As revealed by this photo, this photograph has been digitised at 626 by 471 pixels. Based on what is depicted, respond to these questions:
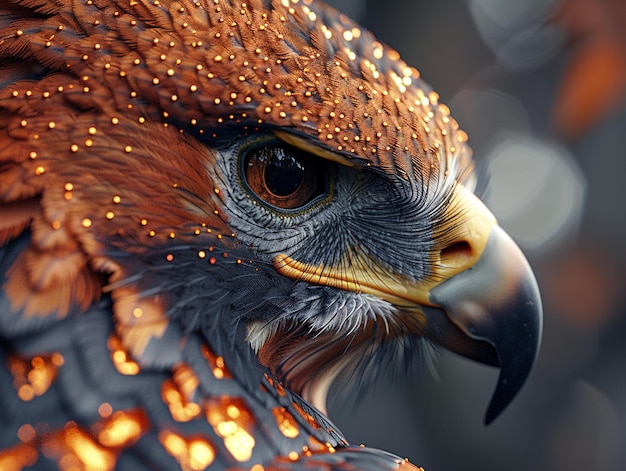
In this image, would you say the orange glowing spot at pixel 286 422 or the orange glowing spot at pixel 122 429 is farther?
the orange glowing spot at pixel 286 422

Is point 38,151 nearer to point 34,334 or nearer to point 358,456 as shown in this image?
point 34,334

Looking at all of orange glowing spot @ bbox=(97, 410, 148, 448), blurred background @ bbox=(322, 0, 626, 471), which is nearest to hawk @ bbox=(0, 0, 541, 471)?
orange glowing spot @ bbox=(97, 410, 148, 448)

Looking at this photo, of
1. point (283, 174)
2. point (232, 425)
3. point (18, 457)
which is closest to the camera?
Answer: point (18, 457)

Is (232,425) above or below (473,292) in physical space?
below

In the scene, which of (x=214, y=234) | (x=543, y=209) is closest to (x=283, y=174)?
(x=214, y=234)

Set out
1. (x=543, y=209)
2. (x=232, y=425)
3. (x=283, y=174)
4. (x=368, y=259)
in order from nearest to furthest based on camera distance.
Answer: (x=232, y=425), (x=283, y=174), (x=368, y=259), (x=543, y=209)

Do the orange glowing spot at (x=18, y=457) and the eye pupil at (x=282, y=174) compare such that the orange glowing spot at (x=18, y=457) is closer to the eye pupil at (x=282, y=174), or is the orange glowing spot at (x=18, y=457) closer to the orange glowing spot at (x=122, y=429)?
the orange glowing spot at (x=122, y=429)

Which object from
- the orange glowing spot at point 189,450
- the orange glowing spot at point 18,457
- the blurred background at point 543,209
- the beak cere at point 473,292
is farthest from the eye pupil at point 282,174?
the blurred background at point 543,209

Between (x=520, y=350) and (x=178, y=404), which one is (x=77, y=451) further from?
(x=520, y=350)
